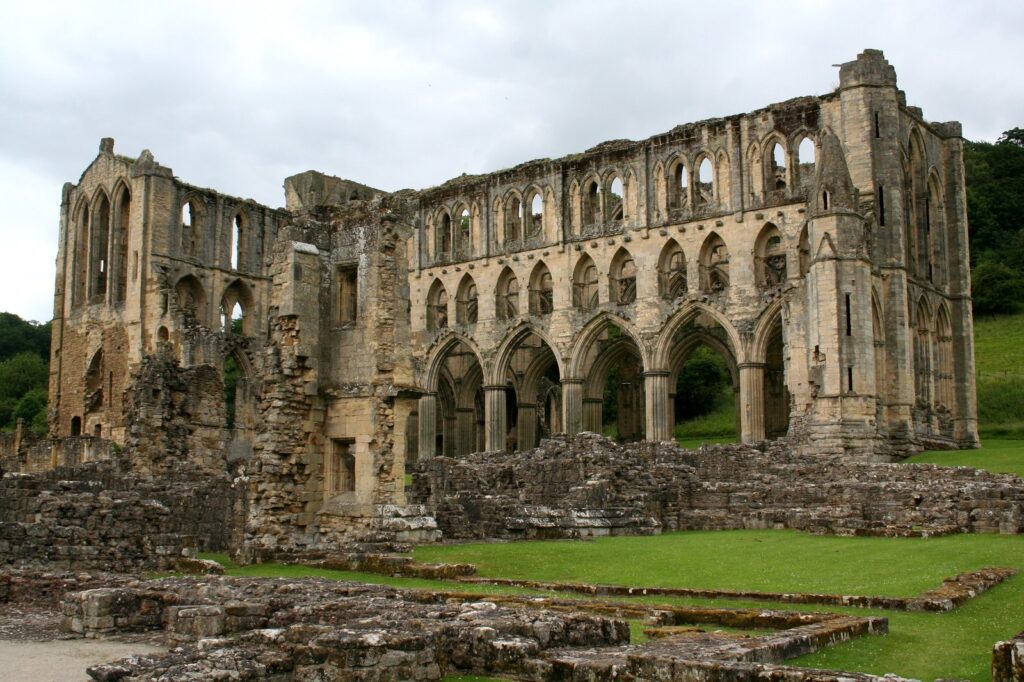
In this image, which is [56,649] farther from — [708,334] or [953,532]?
[708,334]

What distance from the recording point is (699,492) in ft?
81.3

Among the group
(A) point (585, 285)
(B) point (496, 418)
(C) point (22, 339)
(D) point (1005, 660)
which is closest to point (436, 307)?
(B) point (496, 418)

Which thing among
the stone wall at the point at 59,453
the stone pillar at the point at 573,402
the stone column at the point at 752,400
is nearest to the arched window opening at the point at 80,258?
the stone wall at the point at 59,453

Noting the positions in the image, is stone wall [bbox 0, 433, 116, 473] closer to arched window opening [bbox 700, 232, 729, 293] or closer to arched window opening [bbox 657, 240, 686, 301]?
arched window opening [bbox 657, 240, 686, 301]

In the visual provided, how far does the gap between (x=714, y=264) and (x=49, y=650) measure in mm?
34945

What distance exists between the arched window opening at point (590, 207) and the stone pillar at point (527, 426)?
8.74 meters

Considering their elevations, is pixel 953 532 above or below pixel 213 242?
below

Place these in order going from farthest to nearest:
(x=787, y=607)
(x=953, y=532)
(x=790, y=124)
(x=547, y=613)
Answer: (x=790, y=124), (x=953, y=532), (x=787, y=607), (x=547, y=613)

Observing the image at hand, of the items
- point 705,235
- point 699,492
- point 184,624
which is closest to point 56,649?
point 184,624

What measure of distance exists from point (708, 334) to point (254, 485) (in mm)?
26821

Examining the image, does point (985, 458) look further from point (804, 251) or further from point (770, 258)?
point (770, 258)

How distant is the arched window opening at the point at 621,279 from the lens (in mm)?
43750

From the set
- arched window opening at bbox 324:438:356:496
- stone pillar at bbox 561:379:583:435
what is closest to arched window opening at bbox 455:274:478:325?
stone pillar at bbox 561:379:583:435

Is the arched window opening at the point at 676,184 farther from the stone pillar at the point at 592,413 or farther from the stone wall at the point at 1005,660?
the stone wall at the point at 1005,660
